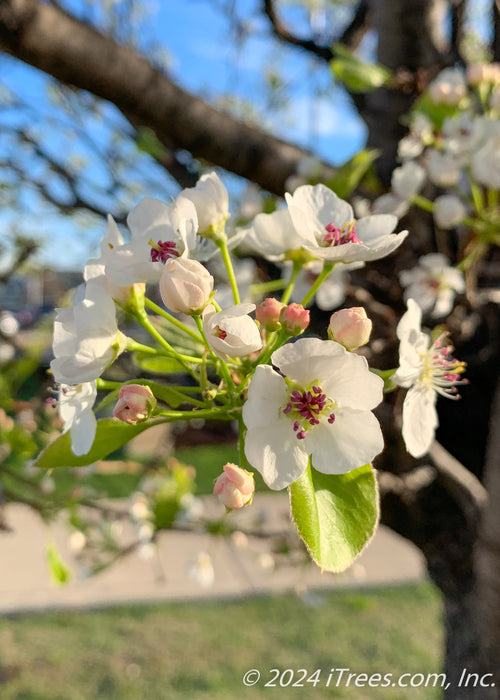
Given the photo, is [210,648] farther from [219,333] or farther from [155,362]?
[219,333]

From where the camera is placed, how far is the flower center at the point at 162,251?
21.6 inches

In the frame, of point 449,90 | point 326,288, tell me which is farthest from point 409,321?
point 449,90

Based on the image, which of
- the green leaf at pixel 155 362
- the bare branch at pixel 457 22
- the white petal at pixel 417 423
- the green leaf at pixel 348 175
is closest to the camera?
the white petal at pixel 417 423

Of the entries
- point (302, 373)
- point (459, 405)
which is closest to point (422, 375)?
point (302, 373)

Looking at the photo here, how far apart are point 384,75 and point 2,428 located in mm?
1576

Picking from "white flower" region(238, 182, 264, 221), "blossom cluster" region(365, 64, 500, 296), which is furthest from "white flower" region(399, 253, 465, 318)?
"white flower" region(238, 182, 264, 221)

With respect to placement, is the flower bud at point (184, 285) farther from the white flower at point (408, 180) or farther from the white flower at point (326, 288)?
the white flower at point (408, 180)

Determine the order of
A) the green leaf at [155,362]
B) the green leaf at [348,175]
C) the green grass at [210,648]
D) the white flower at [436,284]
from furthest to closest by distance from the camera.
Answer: the green grass at [210,648] < the white flower at [436,284] < the green leaf at [348,175] < the green leaf at [155,362]

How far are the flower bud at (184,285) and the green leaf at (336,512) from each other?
18cm

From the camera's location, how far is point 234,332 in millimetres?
473

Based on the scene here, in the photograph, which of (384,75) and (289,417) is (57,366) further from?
(384,75)

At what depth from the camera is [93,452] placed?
58 centimetres

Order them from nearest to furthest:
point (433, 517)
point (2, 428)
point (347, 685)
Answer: point (433, 517), point (2, 428), point (347, 685)

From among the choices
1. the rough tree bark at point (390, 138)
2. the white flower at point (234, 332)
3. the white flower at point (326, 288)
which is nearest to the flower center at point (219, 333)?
the white flower at point (234, 332)
